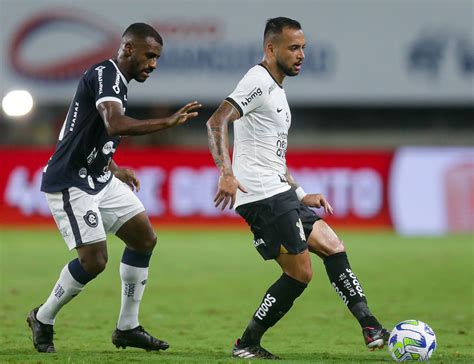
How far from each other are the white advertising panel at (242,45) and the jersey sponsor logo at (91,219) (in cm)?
2000

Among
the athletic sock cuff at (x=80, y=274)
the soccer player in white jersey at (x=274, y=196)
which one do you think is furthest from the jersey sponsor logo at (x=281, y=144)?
the athletic sock cuff at (x=80, y=274)

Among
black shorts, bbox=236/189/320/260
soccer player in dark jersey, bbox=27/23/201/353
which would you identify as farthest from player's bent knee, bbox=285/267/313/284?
soccer player in dark jersey, bbox=27/23/201/353

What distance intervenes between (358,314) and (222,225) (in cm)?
1381

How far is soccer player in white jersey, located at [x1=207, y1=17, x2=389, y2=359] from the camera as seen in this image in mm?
7398

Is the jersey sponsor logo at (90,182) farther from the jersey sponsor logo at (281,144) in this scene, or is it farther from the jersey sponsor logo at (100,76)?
the jersey sponsor logo at (281,144)

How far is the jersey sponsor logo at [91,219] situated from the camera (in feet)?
25.0

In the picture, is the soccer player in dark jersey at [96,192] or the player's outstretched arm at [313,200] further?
the player's outstretched arm at [313,200]

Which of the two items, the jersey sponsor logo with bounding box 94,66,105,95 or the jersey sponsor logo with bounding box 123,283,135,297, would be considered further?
the jersey sponsor logo with bounding box 123,283,135,297

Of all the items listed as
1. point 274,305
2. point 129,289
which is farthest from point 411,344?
point 129,289

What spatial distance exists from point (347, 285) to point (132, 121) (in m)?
2.02

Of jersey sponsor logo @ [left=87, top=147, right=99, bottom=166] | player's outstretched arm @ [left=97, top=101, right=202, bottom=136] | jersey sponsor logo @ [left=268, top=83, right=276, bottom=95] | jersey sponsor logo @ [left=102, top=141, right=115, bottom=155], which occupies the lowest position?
jersey sponsor logo @ [left=87, top=147, right=99, bottom=166]

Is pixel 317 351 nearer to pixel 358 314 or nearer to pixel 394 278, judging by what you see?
pixel 358 314

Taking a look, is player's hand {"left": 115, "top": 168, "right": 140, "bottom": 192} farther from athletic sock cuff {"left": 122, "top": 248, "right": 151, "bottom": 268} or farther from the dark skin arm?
athletic sock cuff {"left": 122, "top": 248, "right": 151, "bottom": 268}

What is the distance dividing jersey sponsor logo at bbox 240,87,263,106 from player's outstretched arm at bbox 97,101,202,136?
40cm
